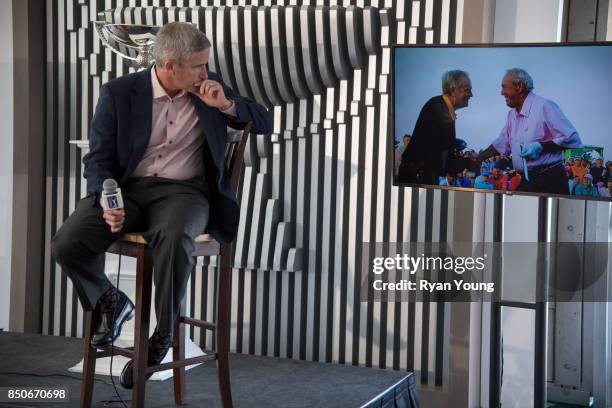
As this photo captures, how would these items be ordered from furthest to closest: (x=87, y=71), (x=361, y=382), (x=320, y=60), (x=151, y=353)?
(x=87, y=71) → (x=320, y=60) → (x=361, y=382) → (x=151, y=353)

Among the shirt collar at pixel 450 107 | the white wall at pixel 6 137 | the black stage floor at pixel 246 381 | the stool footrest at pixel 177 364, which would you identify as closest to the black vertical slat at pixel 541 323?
the shirt collar at pixel 450 107

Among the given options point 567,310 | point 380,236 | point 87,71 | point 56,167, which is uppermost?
point 87,71

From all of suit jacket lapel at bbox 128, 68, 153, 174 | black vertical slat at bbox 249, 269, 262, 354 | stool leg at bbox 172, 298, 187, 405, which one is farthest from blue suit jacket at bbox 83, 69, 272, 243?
black vertical slat at bbox 249, 269, 262, 354

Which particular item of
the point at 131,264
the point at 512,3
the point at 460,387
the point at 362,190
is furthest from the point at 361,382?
the point at 512,3

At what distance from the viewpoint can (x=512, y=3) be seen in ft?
12.7

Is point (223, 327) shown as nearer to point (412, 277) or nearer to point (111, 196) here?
point (111, 196)

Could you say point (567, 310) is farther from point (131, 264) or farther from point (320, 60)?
point (131, 264)

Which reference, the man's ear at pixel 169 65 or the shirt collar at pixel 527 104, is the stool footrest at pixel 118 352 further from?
the shirt collar at pixel 527 104

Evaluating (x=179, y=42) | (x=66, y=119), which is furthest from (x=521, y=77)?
(x=66, y=119)

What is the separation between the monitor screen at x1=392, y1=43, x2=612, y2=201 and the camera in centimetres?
303

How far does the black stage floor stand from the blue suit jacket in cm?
81

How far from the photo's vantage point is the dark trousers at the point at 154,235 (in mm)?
2926

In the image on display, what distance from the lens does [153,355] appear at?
3.01 metres

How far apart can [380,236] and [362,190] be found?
241 millimetres
